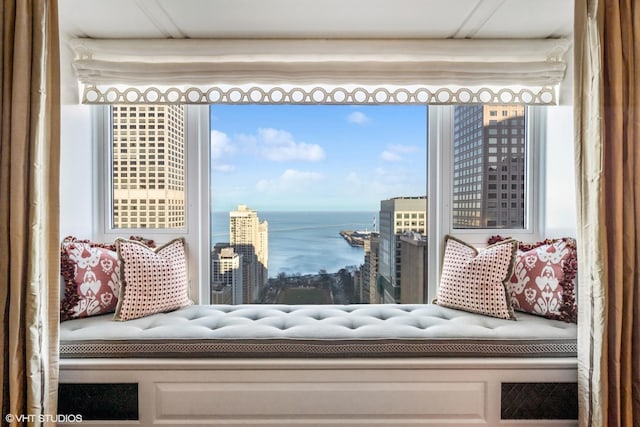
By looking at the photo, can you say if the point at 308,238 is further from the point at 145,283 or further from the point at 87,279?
the point at 87,279

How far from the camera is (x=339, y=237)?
99.0 inches

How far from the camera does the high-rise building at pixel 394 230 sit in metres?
2.49

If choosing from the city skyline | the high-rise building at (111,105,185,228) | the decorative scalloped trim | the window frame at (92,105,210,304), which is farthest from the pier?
the high-rise building at (111,105,185,228)

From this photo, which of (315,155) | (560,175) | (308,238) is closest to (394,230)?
(308,238)

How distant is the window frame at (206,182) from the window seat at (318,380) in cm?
74

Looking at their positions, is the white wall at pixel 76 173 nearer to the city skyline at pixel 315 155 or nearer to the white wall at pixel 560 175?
the city skyline at pixel 315 155

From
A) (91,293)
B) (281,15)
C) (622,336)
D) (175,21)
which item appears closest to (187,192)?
(91,293)

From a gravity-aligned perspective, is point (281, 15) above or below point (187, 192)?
above

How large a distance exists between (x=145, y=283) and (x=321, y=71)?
1.48 meters

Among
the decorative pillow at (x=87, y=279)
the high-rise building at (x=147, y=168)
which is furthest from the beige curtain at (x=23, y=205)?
the high-rise building at (x=147, y=168)

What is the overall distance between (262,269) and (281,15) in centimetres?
146

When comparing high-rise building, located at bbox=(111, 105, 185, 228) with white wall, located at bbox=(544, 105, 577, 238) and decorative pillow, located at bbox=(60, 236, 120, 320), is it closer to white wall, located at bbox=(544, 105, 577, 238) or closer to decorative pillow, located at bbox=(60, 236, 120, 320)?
decorative pillow, located at bbox=(60, 236, 120, 320)

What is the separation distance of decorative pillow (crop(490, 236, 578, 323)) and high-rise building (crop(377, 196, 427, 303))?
61cm

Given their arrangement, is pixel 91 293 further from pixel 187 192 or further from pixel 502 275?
pixel 502 275
